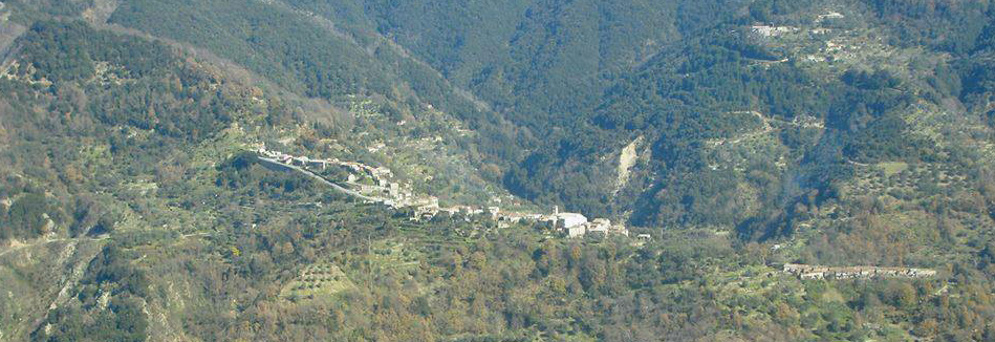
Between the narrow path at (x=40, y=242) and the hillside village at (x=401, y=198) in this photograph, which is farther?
the hillside village at (x=401, y=198)

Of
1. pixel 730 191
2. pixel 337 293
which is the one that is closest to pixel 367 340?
pixel 337 293

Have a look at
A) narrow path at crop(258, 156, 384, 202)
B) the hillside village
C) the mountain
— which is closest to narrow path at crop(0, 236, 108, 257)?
the mountain

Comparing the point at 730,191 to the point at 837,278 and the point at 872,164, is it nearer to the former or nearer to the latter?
the point at 872,164

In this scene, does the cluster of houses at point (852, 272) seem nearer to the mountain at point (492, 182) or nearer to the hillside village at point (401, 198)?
the mountain at point (492, 182)

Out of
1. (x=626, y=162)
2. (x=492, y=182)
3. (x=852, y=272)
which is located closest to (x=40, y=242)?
(x=852, y=272)

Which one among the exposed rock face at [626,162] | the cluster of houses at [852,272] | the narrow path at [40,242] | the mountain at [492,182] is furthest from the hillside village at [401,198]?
the exposed rock face at [626,162]

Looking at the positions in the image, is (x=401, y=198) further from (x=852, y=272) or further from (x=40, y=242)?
(x=852, y=272)
